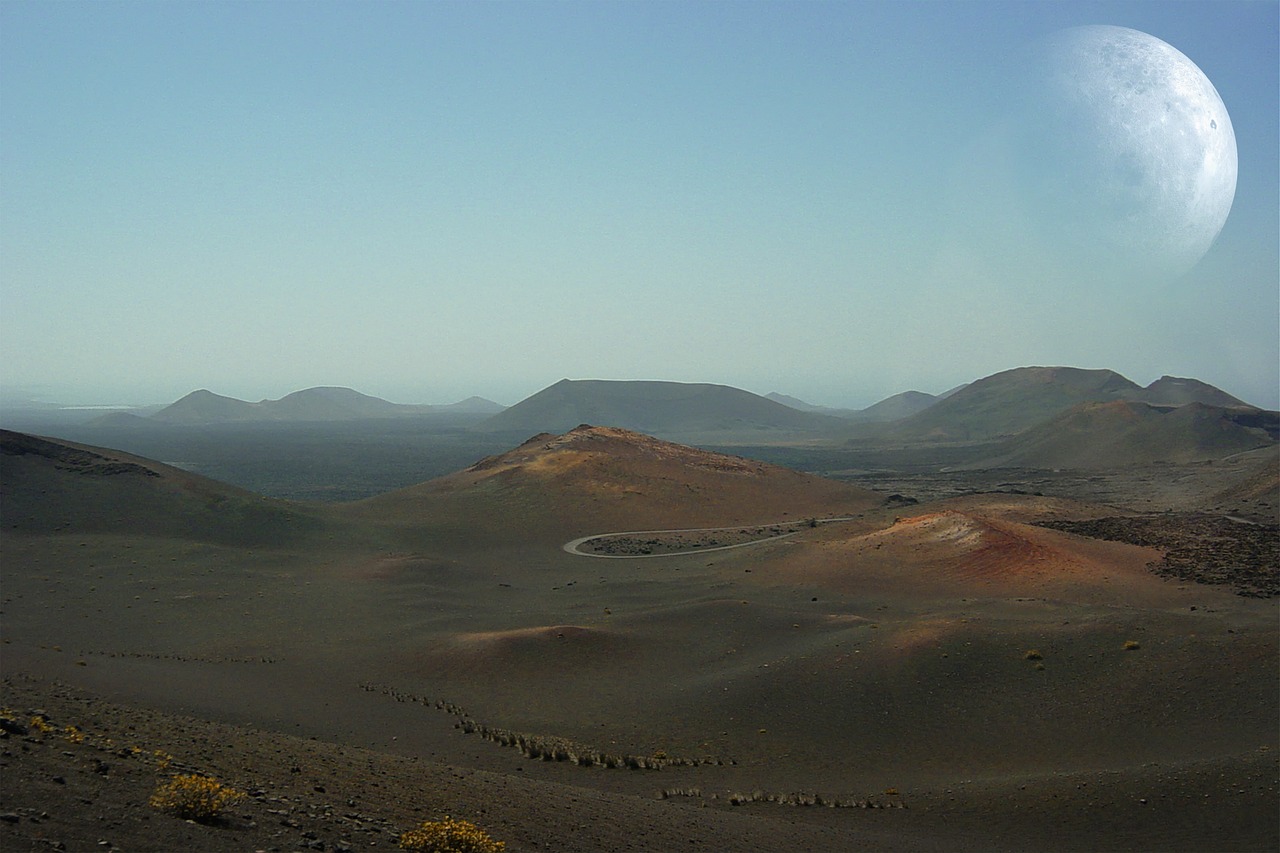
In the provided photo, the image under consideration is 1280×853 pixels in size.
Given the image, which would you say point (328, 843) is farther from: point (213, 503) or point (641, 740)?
point (213, 503)

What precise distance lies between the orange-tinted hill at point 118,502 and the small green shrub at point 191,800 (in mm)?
37080

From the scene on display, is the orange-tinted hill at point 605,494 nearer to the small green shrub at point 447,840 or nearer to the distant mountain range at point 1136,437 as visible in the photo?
the small green shrub at point 447,840

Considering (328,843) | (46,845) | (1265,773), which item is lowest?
(1265,773)

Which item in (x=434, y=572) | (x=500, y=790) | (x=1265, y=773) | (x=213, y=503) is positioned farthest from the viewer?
(x=213, y=503)

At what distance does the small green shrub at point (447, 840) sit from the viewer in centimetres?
836

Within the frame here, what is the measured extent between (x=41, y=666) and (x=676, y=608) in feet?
57.9

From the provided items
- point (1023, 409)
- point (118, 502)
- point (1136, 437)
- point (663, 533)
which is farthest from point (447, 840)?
point (1023, 409)

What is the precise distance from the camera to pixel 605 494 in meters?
59.0

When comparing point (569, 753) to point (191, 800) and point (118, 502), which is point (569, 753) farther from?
point (118, 502)

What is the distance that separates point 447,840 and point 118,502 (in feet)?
140

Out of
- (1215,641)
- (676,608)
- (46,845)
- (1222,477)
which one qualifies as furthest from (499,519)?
(1222,477)

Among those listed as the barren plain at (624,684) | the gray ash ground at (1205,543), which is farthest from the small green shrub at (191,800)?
the gray ash ground at (1205,543)

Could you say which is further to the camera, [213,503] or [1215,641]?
[213,503]

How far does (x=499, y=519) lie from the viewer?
53.1 m
